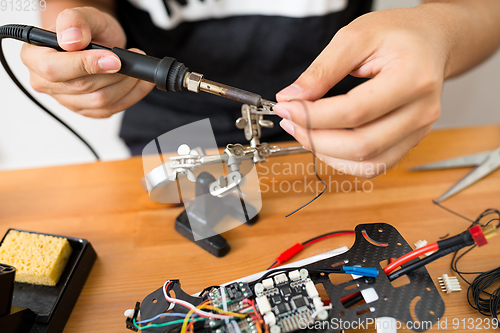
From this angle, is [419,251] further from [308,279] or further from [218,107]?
[218,107]

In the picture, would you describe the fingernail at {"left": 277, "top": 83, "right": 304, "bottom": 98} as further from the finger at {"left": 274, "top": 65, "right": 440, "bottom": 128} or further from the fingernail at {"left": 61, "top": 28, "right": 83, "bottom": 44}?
the fingernail at {"left": 61, "top": 28, "right": 83, "bottom": 44}

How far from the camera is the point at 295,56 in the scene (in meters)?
0.91

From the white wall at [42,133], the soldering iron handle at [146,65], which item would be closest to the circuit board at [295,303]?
the soldering iron handle at [146,65]

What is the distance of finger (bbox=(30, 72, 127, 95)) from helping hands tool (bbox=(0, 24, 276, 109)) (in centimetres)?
7

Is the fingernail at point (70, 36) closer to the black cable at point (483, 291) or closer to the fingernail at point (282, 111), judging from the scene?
the fingernail at point (282, 111)

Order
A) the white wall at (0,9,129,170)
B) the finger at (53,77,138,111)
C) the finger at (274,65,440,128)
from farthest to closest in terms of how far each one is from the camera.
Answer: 1. the white wall at (0,9,129,170)
2. the finger at (53,77,138,111)
3. the finger at (274,65,440,128)

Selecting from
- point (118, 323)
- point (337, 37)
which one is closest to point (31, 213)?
point (118, 323)

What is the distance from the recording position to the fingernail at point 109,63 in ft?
1.84

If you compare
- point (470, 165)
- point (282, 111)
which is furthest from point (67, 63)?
point (470, 165)

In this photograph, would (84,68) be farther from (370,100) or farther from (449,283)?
(449,283)

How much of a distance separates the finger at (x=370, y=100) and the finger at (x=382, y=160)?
9 centimetres

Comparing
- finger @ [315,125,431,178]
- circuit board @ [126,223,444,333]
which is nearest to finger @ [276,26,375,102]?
finger @ [315,125,431,178]

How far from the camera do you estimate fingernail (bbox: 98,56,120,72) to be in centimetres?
56

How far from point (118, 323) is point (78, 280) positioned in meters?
0.13
